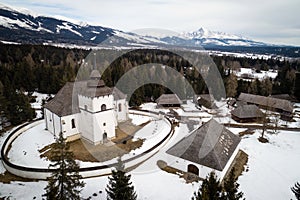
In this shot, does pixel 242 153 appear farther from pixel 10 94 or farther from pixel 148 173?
pixel 10 94

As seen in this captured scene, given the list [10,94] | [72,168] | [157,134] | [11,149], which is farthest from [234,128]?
[10,94]

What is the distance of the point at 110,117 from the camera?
32.2m

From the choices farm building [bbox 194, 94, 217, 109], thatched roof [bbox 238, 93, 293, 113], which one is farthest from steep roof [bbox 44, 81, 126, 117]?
thatched roof [bbox 238, 93, 293, 113]

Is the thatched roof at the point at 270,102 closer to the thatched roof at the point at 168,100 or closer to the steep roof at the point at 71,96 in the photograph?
the thatched roof at the point at 168,100

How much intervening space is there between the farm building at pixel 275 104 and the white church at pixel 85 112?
115ft

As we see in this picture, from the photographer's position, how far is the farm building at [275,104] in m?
48.8

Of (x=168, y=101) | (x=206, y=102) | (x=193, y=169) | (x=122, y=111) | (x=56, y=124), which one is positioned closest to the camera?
(x=193, y=169)

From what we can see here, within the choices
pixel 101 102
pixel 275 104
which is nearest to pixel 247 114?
pixel 275 104

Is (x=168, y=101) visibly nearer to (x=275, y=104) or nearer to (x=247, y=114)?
(x=247, y=114)

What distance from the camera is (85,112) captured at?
3147cm

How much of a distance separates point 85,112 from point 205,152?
17.5 m

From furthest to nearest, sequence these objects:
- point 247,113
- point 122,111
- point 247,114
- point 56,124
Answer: point 247,113 < point 247,114 < point 122,111 < point 56,124

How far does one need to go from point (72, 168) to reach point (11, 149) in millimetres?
17294

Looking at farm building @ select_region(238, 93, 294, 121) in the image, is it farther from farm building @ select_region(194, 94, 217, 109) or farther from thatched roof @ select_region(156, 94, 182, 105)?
thatched roof @ select_region(156, 94, 182, 105)
